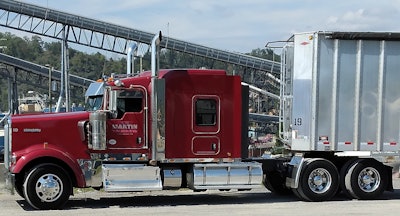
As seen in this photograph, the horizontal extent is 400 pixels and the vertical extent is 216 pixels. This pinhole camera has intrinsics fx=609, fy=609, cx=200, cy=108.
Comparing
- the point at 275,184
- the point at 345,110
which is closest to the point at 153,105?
the point at 275,184

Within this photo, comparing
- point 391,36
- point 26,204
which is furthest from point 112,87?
point 391,36

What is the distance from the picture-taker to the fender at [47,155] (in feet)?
40.7

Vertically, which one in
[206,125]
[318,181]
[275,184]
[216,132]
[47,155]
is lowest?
[275,184]

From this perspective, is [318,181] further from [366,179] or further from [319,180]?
[366,179]

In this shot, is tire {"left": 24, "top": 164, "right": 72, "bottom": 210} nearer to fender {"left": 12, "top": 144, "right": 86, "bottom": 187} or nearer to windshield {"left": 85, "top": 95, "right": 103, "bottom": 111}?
fender {"left": 12, "top": 144, "right": 86, "bottom": 187}

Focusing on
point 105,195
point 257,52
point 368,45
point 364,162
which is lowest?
point 105,195

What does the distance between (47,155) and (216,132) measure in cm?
367

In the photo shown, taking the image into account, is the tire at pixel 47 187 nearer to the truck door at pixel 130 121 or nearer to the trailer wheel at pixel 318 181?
the truck door at pixel 130 121

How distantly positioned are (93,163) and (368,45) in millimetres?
6779

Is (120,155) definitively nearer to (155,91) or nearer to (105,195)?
(155,91)

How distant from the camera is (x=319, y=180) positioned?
14.0m

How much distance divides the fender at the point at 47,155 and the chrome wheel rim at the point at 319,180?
5.13 meters

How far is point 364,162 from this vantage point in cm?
1409

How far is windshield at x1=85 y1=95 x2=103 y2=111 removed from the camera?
13.2m
